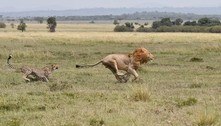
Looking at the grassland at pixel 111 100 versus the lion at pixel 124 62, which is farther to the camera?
the lion at pixel 124 62

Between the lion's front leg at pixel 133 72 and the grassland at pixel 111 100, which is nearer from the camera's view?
the grassland at pixel 111 100

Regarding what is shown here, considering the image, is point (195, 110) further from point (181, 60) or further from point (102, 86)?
point (181, 60)

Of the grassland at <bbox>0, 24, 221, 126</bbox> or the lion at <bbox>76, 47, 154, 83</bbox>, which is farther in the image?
the lion at <bbox>76, 47, 154, 83</bbox>

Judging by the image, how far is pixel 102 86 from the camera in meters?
16.5

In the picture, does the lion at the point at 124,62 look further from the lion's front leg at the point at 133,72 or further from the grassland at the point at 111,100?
the grassland at the point at 111,100

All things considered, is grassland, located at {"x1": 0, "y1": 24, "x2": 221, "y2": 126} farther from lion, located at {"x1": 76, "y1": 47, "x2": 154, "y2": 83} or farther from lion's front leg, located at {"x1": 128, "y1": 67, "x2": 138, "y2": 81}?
lion's front leg, located at {"x1": 128, "y1": 67, "x2": 138, "y2": 81}

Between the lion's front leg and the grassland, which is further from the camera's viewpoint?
the lion's front leg

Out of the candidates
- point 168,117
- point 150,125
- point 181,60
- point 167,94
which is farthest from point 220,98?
point 181,60

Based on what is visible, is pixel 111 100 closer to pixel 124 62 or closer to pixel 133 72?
pixel 133 72

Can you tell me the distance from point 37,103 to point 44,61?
49.8ft

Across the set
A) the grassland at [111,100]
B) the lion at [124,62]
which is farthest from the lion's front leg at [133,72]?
the grassland at [111,100]

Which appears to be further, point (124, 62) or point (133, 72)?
point (124, 62)

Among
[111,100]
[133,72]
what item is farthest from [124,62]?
[111,100]

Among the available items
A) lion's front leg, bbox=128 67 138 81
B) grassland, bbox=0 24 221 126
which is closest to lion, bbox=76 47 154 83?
lion's front leg, bbox=128 67 138 81
